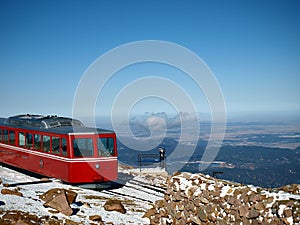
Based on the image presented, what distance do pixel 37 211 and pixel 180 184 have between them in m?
4.49

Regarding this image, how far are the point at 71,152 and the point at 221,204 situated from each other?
9.35 meters

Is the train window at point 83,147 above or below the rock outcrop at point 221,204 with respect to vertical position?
above

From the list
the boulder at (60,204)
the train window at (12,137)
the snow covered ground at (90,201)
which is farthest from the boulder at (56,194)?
the train window at (12,137)

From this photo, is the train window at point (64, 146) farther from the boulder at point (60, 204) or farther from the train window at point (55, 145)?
the boulder at point (60, 204)

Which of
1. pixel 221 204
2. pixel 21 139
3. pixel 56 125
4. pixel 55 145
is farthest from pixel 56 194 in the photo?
pixel 21 139

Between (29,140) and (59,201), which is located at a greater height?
(29,140)

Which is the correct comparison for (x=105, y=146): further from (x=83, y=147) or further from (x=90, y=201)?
(x=90, y=201)

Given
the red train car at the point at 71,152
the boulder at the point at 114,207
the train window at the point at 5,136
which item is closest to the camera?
the boulder at the point at 114,207

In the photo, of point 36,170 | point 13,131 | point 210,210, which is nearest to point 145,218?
point 210,210

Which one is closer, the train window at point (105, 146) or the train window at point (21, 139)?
the train window at point (105, 146)

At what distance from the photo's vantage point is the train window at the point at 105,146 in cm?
1705

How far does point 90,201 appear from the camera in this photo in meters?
14.0

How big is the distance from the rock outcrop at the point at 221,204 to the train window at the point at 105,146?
234 inches

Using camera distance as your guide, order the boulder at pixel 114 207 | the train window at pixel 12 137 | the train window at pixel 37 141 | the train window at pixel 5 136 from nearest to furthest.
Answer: the boulder at pixel 114 207 < the train window at pixel 37 141 < the train window at pixel 12 137 < the train window at pixel 5 136
